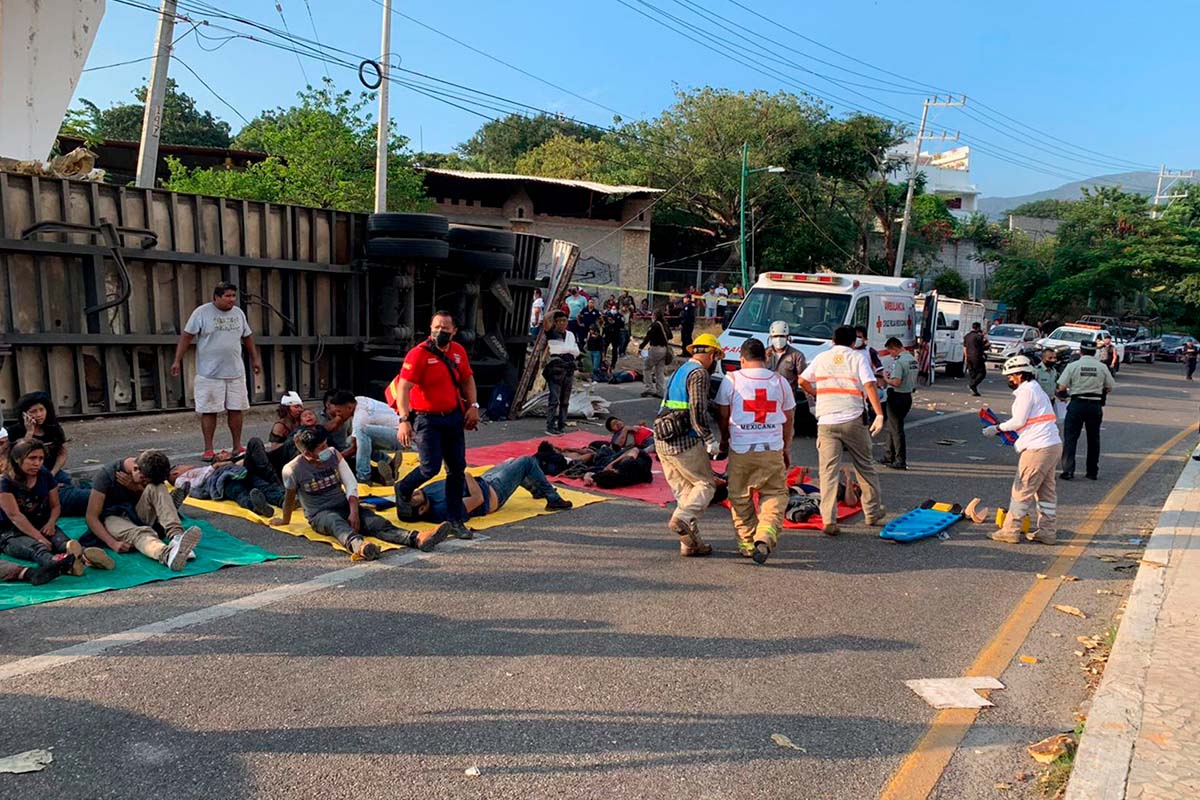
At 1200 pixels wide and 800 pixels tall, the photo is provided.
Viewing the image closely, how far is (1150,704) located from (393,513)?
5.59m

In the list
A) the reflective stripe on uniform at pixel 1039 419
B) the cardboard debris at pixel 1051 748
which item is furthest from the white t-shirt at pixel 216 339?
the cardboard debris at pixel 1051 748

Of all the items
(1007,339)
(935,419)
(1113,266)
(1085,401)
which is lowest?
(935,419)

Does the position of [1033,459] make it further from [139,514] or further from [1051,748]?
[139,514]

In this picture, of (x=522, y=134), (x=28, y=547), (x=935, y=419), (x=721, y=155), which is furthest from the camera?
(x=522, y=134)

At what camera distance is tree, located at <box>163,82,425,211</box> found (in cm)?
2383

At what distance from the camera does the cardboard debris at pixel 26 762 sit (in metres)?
3.44

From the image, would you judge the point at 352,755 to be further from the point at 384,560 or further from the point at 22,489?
the point at 22,489

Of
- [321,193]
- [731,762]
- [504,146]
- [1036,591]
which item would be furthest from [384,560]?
[504,146]

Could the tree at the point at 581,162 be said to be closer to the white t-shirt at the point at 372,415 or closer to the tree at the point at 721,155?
the tree at the point at 721,155

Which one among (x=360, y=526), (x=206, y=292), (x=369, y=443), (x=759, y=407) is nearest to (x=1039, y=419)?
(x=759, y=407)

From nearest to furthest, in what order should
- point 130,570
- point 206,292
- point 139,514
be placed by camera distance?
point 130,570 → point 139,514 → point 206,292

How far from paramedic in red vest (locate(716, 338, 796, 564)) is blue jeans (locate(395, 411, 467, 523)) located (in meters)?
2.07

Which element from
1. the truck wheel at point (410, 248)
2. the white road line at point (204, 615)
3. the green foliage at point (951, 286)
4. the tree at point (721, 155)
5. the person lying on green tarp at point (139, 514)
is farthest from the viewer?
the green foliage at point (951, 286)

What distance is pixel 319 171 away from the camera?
25.5m
